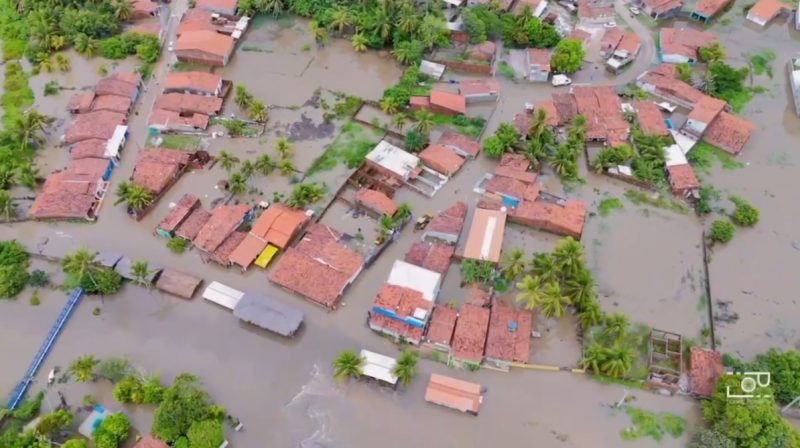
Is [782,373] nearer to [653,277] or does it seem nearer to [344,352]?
[653,277]

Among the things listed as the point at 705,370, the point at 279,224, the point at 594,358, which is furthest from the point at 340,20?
the point at 705,370

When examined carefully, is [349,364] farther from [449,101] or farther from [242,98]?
[242,98]

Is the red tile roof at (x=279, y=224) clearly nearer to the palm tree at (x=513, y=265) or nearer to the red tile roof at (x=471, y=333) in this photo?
the red tile roof at (x=471, y=333)

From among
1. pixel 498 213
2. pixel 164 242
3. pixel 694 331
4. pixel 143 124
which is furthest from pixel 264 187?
pixel 694 331

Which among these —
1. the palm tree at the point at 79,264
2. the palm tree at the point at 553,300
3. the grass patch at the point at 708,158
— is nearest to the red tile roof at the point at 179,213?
the palm tree at the point at 79,264

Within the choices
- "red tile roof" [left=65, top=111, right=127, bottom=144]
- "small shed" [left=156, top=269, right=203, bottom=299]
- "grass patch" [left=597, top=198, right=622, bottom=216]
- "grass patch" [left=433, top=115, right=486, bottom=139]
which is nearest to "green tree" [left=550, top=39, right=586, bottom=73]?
"grass patch" [left=433, top=115, right=486, bottom=139]

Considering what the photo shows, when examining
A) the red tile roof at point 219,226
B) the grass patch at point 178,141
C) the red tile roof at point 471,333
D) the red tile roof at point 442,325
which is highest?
the red tile roof at point 471,333
